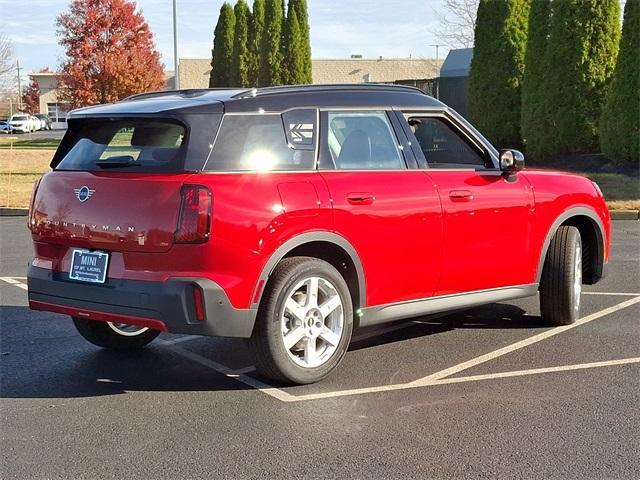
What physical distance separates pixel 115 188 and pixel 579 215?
383 centimetres

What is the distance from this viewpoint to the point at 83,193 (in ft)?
16.5

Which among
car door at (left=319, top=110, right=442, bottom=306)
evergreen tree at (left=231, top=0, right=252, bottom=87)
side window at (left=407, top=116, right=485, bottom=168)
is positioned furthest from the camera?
evergreen tree at (left=231, top=0, right=252, bottom=87)

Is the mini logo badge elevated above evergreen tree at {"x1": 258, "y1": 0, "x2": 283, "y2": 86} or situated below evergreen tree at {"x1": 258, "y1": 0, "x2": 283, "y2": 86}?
below

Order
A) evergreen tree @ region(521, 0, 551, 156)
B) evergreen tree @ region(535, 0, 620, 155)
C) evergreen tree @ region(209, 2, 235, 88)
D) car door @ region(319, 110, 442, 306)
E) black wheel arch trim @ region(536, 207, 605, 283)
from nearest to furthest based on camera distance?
1. car door @ region(319, 110, 442, 306)
2. black wheel arch trim @ region(536, 207, 605, 283)
3. evergreen tree @ region(535, 0, 620, 155)
4. evergreen tree @ region(521, 0, 551, 156)
5. evergreen tree @ region(209, 2, 235, 88)

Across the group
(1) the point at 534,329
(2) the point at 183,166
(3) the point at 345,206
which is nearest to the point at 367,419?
(3) the point at 345,206

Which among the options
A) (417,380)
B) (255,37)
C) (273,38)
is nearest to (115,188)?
(417,380)

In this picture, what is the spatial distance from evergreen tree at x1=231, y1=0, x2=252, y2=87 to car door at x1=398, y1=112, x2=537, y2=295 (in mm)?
33400

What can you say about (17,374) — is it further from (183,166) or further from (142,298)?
(183,166)

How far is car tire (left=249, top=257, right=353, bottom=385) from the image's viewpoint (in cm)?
495

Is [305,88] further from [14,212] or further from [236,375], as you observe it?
[14,212]

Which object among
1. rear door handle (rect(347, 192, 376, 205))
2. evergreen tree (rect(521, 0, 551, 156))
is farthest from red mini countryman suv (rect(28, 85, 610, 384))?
evergreen tree (rect(521, 0, 551, 156))

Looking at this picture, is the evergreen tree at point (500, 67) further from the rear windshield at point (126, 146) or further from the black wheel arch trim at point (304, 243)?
the rear windshield at point (126, 146)

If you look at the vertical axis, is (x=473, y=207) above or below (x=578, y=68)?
below

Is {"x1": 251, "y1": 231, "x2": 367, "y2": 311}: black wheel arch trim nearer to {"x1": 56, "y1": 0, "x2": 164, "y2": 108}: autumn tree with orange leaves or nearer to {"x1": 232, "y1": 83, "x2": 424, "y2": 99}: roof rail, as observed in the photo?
{"x1": 232, "y1": 83, "x2": 424, "y2": 99}: roof rail
